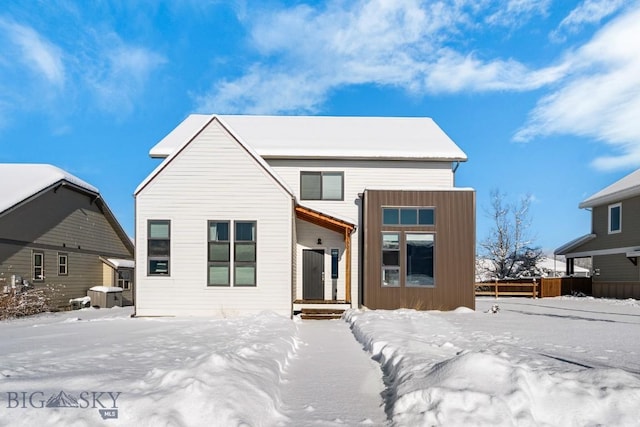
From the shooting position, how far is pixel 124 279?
23438 mm

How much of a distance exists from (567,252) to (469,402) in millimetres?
28420

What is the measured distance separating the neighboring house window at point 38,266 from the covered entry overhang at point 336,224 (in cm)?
1156

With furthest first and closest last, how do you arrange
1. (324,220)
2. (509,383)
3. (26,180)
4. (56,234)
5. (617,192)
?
1. (617,192)
2. (56,234)
3. (26,180)
4. (324,220)
5. (509,383)

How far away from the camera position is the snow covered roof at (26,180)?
53.1 feet

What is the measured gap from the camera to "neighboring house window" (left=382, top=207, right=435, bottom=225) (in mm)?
14508

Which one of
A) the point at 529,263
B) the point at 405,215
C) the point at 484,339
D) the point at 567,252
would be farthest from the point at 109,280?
the point at 529,263

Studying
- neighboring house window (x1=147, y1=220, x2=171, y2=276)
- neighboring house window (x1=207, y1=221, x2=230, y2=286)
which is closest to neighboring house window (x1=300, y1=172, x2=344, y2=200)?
neighboring house window (x1=207, y1=221, x2=230, y2=286)

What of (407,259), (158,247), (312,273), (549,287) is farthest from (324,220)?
(549,287)

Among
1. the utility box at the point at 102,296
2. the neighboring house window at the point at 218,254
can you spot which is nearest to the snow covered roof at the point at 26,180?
the utility box at the point at 102,296

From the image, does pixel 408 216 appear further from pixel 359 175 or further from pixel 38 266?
pixel 38 266

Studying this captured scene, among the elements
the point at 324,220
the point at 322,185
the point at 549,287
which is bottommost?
the point at 549,287

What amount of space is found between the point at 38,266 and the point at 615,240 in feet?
98.7

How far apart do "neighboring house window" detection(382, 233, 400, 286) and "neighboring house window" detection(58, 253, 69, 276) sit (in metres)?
14.9

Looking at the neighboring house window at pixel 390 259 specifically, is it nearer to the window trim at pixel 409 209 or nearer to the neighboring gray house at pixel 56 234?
the window trim at pixel 409 209
